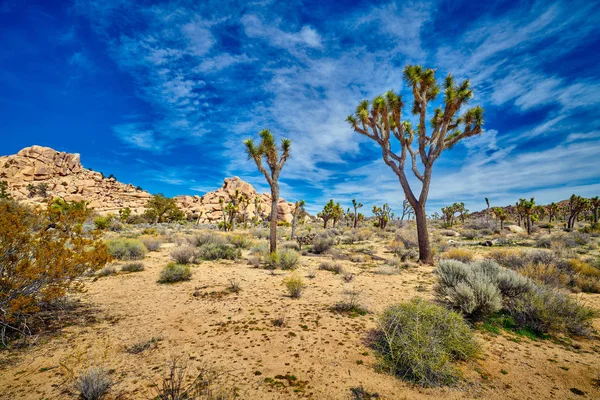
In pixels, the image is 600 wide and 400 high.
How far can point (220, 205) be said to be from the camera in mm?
88562

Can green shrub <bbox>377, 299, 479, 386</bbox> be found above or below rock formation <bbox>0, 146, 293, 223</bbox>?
below

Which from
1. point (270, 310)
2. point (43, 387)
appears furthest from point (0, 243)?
point (270, 310)

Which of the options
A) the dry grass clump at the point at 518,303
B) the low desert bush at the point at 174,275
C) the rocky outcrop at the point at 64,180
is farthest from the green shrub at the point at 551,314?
the rocky outcrop at the point at 64,180

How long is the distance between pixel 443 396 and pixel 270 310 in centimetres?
399

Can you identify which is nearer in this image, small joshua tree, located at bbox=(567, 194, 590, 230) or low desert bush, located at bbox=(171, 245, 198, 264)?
low desert bush, located at bbox=(171, 245, 198, 264)

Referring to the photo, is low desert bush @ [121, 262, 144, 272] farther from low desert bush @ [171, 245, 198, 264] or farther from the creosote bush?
the creosote bush

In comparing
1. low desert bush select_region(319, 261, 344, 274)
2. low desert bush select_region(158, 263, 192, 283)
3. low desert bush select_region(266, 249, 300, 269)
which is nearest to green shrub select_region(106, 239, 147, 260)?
low desert bush select_region(158, 263, 192, 283)

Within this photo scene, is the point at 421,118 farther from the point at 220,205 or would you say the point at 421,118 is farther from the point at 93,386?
the point at 220,205

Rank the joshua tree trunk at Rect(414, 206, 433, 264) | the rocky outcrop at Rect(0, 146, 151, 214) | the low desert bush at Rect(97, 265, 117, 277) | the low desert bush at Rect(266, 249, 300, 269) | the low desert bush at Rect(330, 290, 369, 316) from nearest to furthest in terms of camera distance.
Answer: the low desert bush at Rect(330, 290, 369, 316), the low desert bush at Rect(97, 265, 117, 277), the low desert bush at Rect(266, 249, 300, 269), the joshua tree trunk at Rect(414, 206, 433, 264), the rocky outcrop at Rect(0, 146, 151, 214)

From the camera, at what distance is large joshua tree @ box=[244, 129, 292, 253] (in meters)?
13.5

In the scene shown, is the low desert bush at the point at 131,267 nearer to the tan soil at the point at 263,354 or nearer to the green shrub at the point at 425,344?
the tan soil at the point at 263,354

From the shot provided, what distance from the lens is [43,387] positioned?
3.11 meters

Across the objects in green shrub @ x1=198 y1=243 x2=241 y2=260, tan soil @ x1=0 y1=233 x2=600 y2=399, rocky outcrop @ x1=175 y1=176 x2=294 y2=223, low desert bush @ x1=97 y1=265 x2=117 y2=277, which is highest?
rocky outcrop @ x1=175 y1=176 x2=294 y2=223

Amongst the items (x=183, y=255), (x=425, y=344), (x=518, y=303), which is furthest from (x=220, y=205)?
(x=425, y=344)
